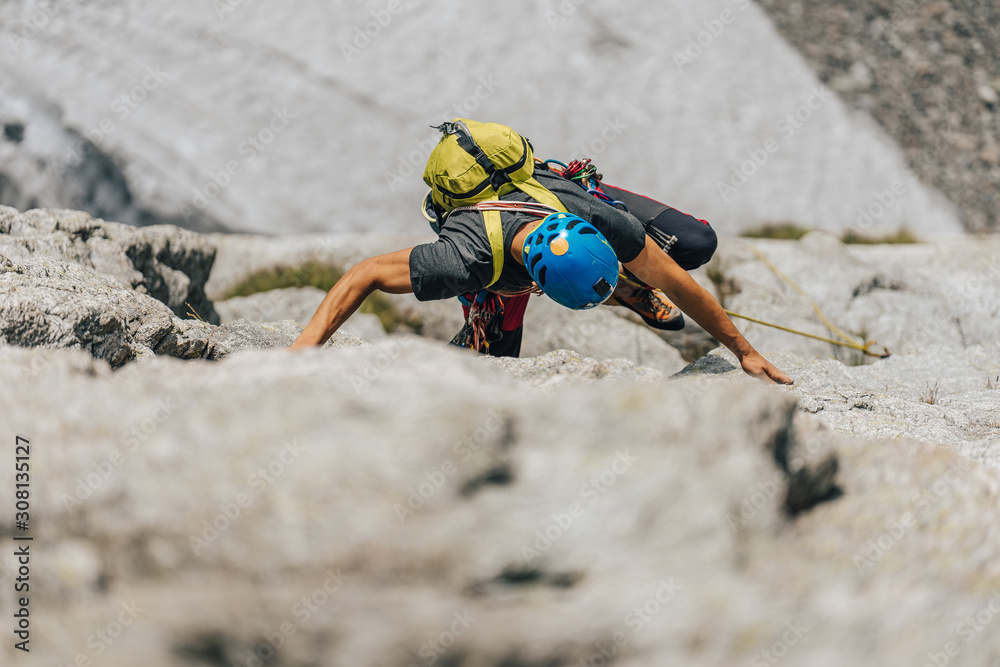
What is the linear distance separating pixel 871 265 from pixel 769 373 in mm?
5803

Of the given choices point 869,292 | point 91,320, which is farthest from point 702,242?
point 869,292

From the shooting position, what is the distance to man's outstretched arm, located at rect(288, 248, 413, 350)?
4152mm

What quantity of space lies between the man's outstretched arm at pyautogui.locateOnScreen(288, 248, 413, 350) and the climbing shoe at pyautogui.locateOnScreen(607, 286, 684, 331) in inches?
92.0

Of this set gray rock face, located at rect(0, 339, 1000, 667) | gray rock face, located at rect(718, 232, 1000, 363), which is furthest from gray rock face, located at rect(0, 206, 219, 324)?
gray rock face, located at rect(718, 232, 1000, 363)

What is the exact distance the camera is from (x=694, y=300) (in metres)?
4.75

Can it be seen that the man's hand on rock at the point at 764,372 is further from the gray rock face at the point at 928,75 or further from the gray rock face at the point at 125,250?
the gray rock face at the point at 928,75

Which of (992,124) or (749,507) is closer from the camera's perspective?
(749,507)

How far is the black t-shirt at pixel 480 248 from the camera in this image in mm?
4281

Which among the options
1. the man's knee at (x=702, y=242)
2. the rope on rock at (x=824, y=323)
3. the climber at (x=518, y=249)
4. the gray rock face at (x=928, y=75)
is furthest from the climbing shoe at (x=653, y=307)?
the gray rock face at (x=928, y=75)

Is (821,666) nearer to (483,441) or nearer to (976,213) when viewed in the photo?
(483,441)

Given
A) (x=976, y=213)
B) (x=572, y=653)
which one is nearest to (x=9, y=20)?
(x=572, y=653)

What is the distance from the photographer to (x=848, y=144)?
1494cm

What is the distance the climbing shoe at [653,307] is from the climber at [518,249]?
0.63 meters

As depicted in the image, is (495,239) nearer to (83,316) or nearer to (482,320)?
(482,320)
